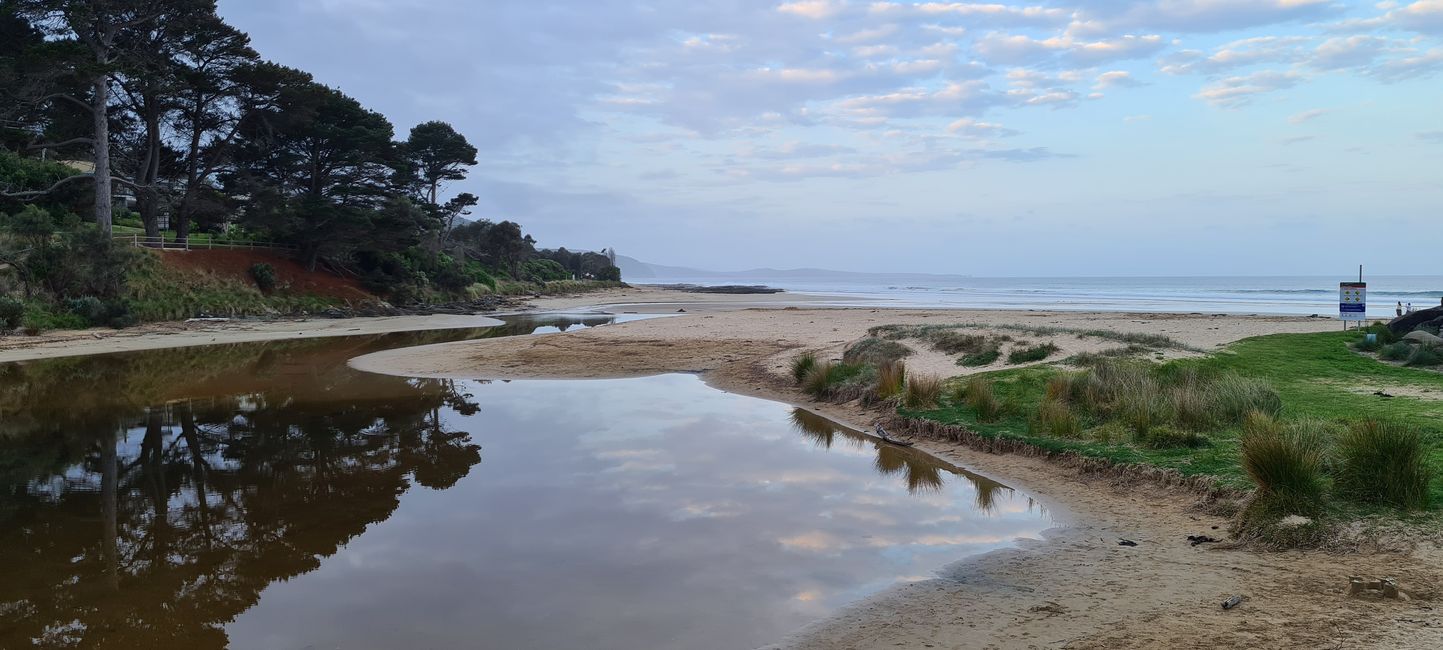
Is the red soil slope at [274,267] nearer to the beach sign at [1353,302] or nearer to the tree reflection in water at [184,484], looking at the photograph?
the tree reflection in water at [184,484]

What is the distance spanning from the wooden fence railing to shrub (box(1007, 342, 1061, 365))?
34.7 meters

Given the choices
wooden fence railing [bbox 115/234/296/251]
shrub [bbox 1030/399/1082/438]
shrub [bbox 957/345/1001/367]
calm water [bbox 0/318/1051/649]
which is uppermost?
wooden fence railing [bbox 115/234/296/251]

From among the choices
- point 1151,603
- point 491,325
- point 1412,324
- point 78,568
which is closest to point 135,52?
point 491,325

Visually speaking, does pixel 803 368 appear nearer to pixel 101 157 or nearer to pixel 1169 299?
pixel 101 157

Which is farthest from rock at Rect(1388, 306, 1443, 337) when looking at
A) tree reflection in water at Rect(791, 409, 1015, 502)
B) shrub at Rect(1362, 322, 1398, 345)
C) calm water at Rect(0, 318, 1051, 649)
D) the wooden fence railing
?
the wooden fence railing

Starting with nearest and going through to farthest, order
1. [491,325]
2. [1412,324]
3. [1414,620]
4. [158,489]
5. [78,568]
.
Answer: [1414,620], [78,568], [158,489], [1412,324], [491,325]

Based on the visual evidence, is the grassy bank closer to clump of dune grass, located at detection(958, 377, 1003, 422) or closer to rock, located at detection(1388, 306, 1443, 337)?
clump of dune grass, located at detection(958, 377, 1003, 422)

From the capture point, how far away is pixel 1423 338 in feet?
55.6

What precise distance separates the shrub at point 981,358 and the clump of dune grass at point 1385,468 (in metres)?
10.6

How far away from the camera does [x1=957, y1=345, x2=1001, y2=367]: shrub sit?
17156 mm

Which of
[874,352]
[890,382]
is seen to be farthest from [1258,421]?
[874,352]

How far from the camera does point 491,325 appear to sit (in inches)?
1451

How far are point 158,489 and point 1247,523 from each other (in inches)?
428

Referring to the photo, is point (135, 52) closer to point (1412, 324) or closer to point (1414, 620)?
Result: point (1414, 620)
